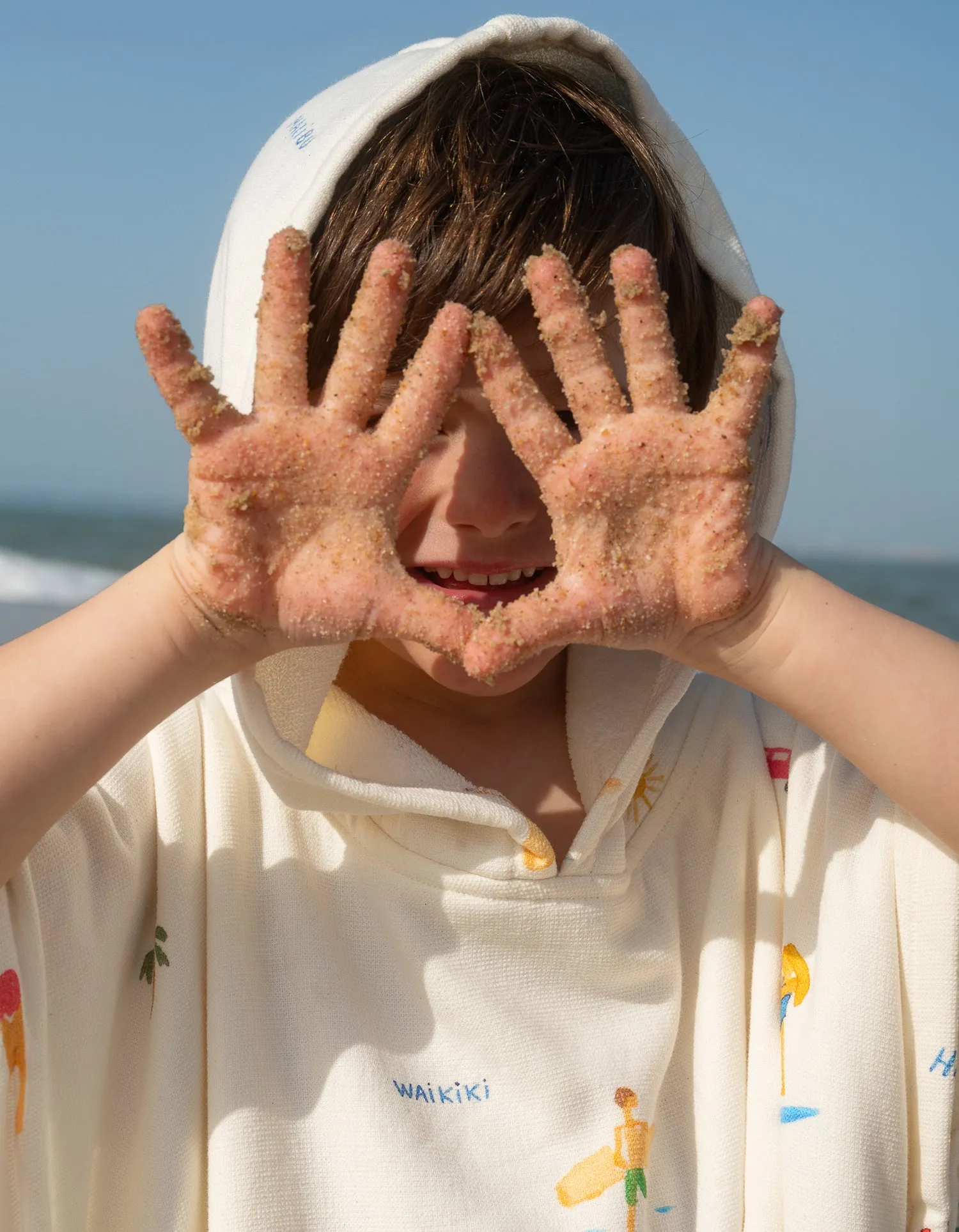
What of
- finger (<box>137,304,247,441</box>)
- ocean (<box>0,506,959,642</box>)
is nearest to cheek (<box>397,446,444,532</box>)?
finger (<box>137,304,247,441</box>)

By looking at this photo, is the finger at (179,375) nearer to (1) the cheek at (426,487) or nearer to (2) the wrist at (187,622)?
(2) the wrist at (187,622)

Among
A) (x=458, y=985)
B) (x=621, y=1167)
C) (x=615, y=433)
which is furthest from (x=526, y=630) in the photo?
(x=621, y=1167)

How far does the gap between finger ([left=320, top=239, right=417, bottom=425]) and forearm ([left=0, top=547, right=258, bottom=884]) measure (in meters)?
0.28

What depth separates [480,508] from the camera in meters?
1.50

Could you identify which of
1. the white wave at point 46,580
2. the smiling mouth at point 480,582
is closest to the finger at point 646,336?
the smiling mouth at point 480,582

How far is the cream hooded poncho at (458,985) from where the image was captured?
1470 mm

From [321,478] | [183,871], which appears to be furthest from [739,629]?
[183,871]

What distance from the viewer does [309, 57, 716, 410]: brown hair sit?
158cm

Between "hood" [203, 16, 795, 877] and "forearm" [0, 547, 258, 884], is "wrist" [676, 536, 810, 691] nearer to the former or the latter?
"hood" [203, 16, 795, 877]

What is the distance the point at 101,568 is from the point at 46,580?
4.20 ft

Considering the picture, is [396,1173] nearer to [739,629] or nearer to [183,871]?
[183,871]

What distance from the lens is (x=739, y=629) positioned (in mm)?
1381

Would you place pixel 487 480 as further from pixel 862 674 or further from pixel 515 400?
pixel 862 674

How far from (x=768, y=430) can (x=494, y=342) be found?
2.55 feet
